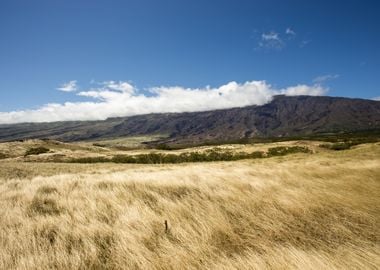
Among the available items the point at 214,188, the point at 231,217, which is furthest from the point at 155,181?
the point at 231,217

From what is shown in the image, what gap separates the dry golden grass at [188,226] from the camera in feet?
12.8

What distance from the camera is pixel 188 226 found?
→ 5172mm

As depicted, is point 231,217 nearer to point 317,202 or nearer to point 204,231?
point 204,231

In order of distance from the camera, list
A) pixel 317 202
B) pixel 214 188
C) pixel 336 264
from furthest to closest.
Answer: pixel 214 188
pixel 317 202
pixel 336 264

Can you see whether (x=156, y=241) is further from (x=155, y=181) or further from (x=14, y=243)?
(x=155, y=181)

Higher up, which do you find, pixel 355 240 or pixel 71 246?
pixel 71 246

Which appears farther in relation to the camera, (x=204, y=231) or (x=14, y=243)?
(x=204, y=231)

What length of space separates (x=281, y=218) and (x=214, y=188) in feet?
7.60

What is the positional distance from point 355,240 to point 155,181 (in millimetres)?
5047

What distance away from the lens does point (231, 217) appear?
5.88 m

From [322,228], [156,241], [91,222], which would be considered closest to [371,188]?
[322,228]

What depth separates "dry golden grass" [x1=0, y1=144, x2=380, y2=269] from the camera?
153 inches

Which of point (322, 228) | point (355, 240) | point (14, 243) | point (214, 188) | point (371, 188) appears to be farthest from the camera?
point (371, 188)

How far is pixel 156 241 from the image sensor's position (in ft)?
14.9
